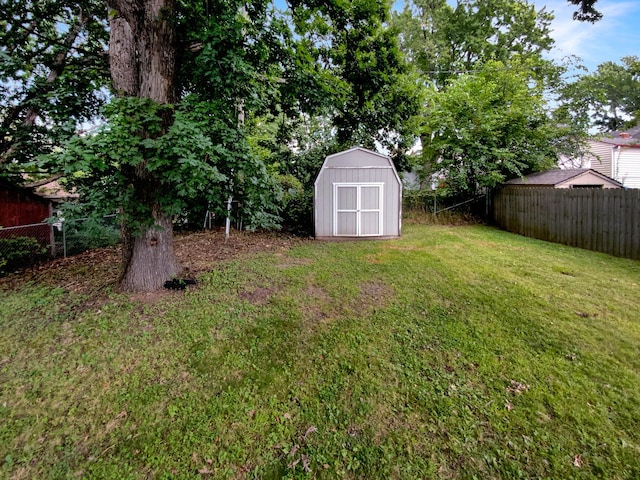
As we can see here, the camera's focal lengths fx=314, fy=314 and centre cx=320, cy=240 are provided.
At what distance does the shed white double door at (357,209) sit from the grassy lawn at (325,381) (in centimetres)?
402

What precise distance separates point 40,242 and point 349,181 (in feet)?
23.1

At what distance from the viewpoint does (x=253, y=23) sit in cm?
470

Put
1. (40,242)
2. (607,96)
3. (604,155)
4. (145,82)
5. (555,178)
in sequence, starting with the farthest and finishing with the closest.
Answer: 1. (607,96)
2. (604,155)
3. (555,178)
4. (40,242)
5. (145,82)

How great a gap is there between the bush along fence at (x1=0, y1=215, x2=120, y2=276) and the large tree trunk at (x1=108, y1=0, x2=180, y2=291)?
60 centimetres

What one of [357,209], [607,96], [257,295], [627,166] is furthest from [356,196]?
[607,96]

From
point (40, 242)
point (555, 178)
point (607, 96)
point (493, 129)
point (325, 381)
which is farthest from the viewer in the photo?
point (607, 96)

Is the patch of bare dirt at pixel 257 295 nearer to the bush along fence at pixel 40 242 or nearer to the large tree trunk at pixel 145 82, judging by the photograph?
the large tree trunk at pixel 145 82

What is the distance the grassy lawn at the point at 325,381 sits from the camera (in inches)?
78.2

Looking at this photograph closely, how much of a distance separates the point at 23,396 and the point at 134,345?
85 cm

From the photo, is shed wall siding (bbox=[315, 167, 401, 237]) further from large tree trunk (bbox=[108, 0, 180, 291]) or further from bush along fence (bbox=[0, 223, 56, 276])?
bush along fence (bbox=[0, 223, 56, 276])

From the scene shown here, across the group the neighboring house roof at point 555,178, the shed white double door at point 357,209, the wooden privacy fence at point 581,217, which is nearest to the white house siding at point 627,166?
the neighboring house roof at point 555,178

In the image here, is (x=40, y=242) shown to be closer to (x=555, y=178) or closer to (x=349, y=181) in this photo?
(x=349, y=181)

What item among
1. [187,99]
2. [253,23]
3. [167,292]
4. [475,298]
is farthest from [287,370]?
[253,23]

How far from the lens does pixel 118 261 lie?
19.1ft
